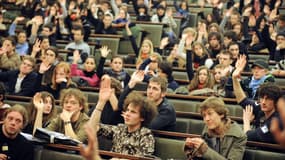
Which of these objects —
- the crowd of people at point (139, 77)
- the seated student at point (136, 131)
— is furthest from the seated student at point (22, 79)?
the seated student at point (136, 131)

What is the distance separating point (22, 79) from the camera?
2.72 metres

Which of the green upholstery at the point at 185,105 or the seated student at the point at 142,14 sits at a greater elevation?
the seated student at the point at 142,14

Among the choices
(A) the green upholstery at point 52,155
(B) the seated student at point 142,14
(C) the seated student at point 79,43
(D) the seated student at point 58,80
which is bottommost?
(A) the green upholstery at point 52,155

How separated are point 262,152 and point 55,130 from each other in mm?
→ 770

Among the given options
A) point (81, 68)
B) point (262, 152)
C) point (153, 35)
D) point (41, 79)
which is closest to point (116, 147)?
point (262, 152)

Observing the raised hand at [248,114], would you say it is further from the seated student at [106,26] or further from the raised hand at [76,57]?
the seated student at [106,26]

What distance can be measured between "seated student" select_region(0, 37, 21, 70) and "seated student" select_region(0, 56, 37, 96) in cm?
22

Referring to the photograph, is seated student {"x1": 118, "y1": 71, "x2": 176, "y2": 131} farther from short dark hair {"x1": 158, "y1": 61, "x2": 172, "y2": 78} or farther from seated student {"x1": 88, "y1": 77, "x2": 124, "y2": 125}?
short dark hair {"x1": 158, "y1": 61, "x2": 172, "y2": 78}

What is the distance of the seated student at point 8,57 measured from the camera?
304 cm

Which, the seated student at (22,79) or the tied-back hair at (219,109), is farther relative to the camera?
the seated student at (22,79)

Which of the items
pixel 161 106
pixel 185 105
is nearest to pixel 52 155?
Answer: pixel 161 106

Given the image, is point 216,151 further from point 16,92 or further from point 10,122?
point 16,92

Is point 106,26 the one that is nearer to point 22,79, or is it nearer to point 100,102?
point 22,79

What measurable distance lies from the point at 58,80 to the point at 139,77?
658 millimetres
